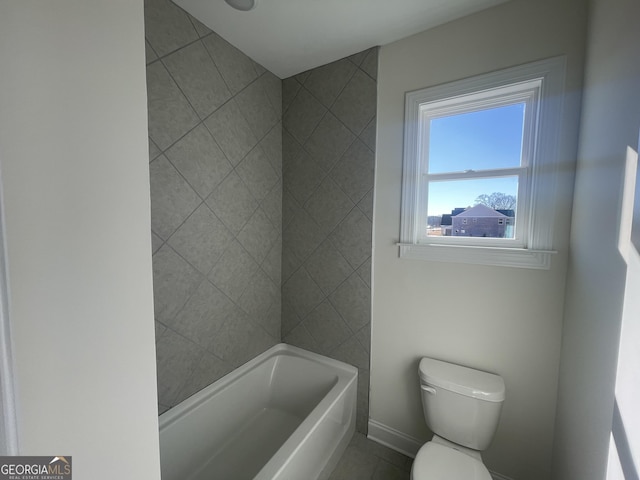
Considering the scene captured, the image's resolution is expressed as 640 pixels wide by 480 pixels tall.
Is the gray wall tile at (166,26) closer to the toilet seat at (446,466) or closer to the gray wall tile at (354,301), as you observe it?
the gray wall tile at (354,301)

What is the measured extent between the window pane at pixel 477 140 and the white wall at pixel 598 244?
28cm

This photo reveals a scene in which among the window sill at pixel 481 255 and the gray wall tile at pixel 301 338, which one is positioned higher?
the window sill at pixel 481 255

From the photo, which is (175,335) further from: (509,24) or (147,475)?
(509,24)

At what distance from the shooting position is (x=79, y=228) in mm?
414

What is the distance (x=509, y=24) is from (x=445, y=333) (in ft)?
5.53

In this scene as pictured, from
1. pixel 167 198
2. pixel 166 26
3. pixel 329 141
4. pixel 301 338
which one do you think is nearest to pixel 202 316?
pixel 167 198

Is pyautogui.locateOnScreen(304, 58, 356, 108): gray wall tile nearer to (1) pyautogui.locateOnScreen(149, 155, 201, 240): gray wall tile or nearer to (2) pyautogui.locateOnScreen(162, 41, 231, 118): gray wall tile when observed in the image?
(2) pyautogui.locateOnScreen(162, 41, 231, 118): gray wall tile

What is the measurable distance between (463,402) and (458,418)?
0.10 metres

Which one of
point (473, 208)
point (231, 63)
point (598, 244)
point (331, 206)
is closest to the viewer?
point (598, 244)

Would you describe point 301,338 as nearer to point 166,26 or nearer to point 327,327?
point 327,327

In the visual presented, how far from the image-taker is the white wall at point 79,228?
0.35 m

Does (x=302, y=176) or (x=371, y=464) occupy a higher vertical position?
(x=302, y=176)

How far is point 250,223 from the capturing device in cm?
179

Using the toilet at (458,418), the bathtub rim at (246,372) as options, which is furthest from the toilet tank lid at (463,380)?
the bathtub rim at (246,372)
